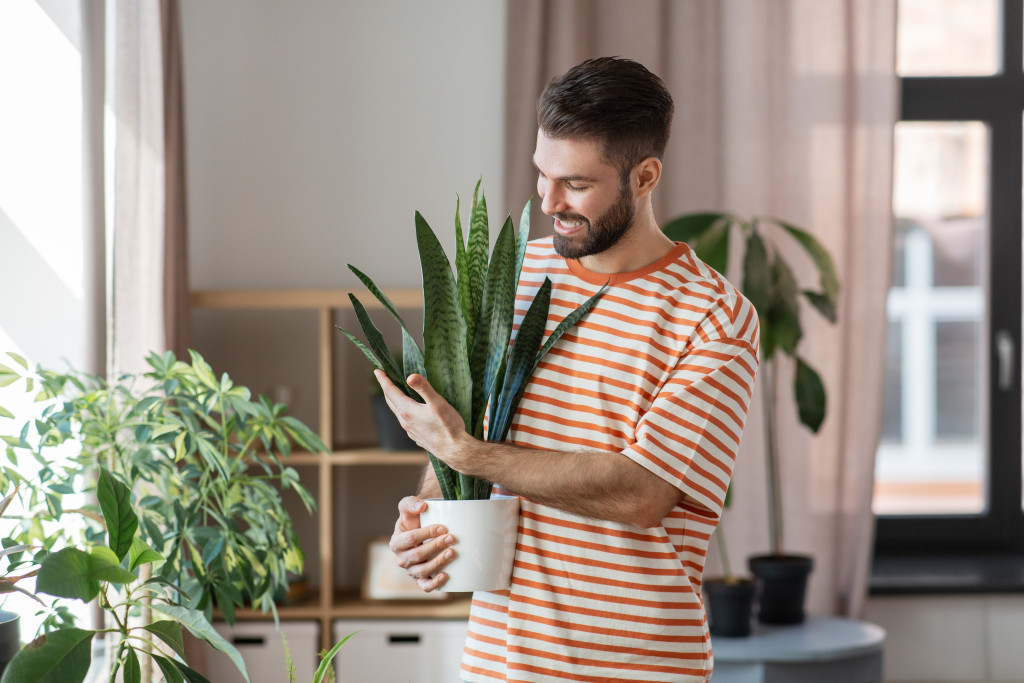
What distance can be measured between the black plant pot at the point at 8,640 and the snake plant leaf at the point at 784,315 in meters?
1.99

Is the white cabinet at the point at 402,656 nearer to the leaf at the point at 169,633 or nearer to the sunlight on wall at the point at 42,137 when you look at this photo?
the sunlight on wall at the point at 42,137

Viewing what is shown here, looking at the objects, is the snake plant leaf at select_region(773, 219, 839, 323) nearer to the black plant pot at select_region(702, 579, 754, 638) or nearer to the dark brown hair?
the black plant pot at select_region(702, 579, 754, 638)

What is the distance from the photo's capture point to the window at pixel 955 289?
3.44 meters

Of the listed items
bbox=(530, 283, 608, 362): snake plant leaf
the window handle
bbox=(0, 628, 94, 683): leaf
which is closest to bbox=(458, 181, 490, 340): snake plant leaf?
bbox=(530, 283, 608, 362): snake plant leaf

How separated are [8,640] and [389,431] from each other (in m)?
1.60

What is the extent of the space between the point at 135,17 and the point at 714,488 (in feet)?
5.64

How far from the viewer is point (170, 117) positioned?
2652 mm

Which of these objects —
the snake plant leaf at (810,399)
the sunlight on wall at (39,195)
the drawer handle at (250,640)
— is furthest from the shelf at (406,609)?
the snake plant leaf at (810,399)

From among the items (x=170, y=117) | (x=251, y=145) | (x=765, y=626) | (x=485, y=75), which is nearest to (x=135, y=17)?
(x=170, y=117)

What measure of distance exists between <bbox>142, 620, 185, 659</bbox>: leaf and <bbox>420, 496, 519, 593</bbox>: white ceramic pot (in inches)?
12.7

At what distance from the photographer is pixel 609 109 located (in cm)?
135

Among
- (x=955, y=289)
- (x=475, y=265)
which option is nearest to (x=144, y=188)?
(x=475, y=265)

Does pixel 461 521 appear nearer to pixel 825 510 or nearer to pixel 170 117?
pixel 170 117

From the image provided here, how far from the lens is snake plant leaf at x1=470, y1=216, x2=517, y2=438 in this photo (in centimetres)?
135
